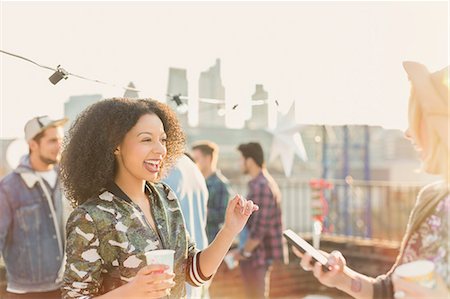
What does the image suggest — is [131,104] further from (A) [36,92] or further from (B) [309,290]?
(B) [309,290]

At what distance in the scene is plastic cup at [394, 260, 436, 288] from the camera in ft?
5.04

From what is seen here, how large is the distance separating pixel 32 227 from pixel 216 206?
162 cm

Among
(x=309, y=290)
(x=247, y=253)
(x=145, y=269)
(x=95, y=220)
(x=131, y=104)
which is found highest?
(x=131, y=104)

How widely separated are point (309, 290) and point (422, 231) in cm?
541

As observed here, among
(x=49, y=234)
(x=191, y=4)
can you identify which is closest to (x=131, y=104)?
(x=191, y=4)

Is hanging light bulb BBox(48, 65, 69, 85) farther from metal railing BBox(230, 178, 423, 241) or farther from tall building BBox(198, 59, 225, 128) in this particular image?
metal railing BBox(230, 178, 423, 241)

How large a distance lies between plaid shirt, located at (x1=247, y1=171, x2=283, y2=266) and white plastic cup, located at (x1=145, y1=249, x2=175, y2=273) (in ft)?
10.7

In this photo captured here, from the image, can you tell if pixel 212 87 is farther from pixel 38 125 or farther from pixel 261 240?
pixel 261 240

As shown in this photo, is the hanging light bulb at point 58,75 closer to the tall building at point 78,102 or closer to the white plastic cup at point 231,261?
the tall building at point 78,102

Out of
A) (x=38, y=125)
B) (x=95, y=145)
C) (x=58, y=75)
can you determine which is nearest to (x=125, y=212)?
(x=95, y=145)

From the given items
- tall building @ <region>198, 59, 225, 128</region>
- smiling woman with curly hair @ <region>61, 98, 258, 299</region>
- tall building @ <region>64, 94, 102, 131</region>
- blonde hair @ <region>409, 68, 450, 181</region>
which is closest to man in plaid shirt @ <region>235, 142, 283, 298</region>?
tall building @ <region>198, 59, 225, 128</region>

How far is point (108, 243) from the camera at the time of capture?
1.83 meters

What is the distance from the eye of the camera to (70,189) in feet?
6.55

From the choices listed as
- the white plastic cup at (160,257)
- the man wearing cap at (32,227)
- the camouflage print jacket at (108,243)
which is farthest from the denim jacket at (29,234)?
the white plastic cup at (160,257)
